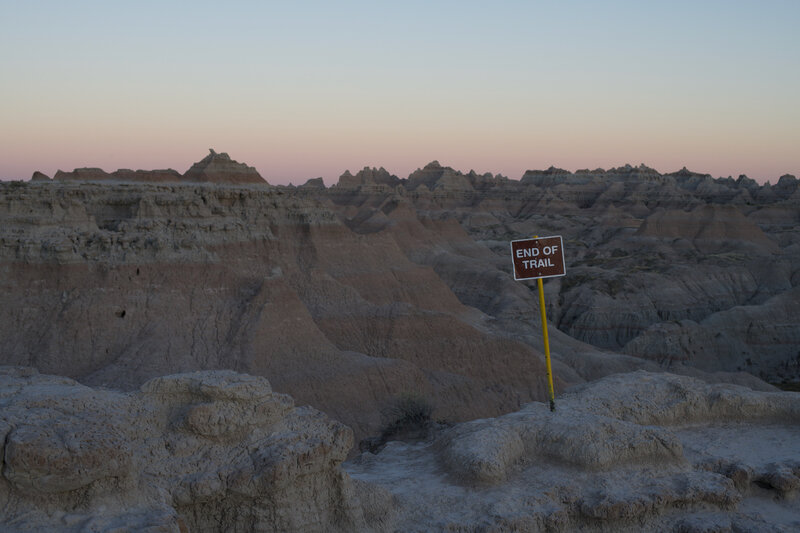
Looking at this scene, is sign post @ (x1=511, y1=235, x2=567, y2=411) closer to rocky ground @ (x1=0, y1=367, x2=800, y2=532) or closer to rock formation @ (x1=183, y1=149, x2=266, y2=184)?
rocky ground @ (x1=0, y1=367, x2=800, y2=532)

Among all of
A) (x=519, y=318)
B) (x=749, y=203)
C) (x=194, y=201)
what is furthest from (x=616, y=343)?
(x=749, y=203)

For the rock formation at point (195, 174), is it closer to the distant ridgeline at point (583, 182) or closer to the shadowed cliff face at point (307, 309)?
the shadowed cliff face at point (307, 309)

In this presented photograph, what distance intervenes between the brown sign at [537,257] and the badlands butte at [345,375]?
8.16ft

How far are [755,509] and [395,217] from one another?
6153 cm

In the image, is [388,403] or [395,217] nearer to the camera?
[388,403]

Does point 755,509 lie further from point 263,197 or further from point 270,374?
point 263,197

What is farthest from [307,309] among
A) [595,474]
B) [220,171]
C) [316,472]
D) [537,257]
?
[316,472]

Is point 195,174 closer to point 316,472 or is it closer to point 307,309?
point 307,309

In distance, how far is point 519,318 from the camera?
51562mm

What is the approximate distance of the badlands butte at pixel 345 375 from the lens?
8703 mm

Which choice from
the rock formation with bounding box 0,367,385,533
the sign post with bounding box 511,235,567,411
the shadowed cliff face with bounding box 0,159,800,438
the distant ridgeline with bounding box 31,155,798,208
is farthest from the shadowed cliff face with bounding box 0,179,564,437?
the distant ridgeline with bounding box 31,155,798,208

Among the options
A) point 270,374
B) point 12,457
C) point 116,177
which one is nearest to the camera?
point 12,457

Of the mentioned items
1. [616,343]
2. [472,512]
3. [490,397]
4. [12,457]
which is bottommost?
[616,343]

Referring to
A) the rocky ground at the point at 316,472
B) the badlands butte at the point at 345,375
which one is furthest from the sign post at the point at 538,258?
the badlands butte at the point at 345,375
